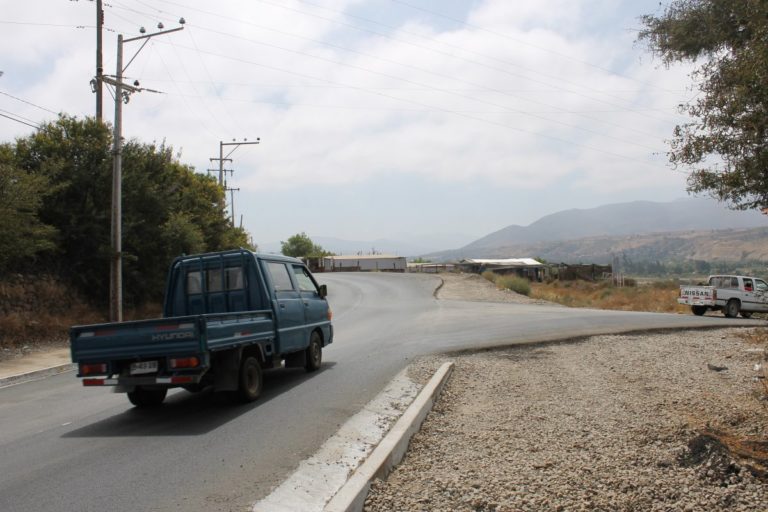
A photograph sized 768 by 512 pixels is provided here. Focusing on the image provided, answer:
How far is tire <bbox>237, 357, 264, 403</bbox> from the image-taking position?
31.0 ft

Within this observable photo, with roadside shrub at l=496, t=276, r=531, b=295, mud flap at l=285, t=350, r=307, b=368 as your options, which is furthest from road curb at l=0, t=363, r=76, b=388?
roadside shrub at l=496, t=276, r=531, b=295

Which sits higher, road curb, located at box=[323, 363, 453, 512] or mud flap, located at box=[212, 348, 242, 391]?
mud flap, located at box=[212, 348, 242, 391]

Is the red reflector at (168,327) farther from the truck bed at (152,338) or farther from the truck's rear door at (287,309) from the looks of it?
the truck's rear door at (287,309)

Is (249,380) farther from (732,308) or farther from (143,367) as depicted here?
(732,308)

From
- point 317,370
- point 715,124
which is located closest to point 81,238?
point 317,370

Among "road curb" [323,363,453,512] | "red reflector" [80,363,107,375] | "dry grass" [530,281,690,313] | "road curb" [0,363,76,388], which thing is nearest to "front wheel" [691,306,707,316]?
"dry grass" [530,281,690,313]

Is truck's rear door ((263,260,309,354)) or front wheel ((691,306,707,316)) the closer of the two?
truck's rear door ((263,260,309,354))

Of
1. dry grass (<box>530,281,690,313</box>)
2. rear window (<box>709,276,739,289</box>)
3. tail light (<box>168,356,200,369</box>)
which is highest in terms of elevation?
rear window (<box>709,276,739,289</box>)

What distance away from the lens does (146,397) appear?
973 centimetres

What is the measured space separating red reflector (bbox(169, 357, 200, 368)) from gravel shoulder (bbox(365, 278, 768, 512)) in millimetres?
3048

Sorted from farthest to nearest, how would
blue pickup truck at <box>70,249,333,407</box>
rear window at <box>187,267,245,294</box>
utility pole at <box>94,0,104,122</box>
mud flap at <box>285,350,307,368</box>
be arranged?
utility pole at <box>94,0,104,122</box>
mud flap at <box>285,350,307,368</box>
rear window at <box>187,267,245,294</box>
blue pickup truck at <box>70,249,333,407</box>

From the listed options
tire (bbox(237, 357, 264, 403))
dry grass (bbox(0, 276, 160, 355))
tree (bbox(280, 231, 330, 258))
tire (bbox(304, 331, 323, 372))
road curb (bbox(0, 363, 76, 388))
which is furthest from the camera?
tree (bbox(280, 231, 330, 258))

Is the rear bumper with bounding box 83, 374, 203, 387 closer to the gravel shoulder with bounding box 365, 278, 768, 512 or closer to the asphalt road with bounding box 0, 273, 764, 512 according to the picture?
the asphalt road with bounding box 0, 273, 764, 512

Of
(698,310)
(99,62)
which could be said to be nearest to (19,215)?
(99,62)
